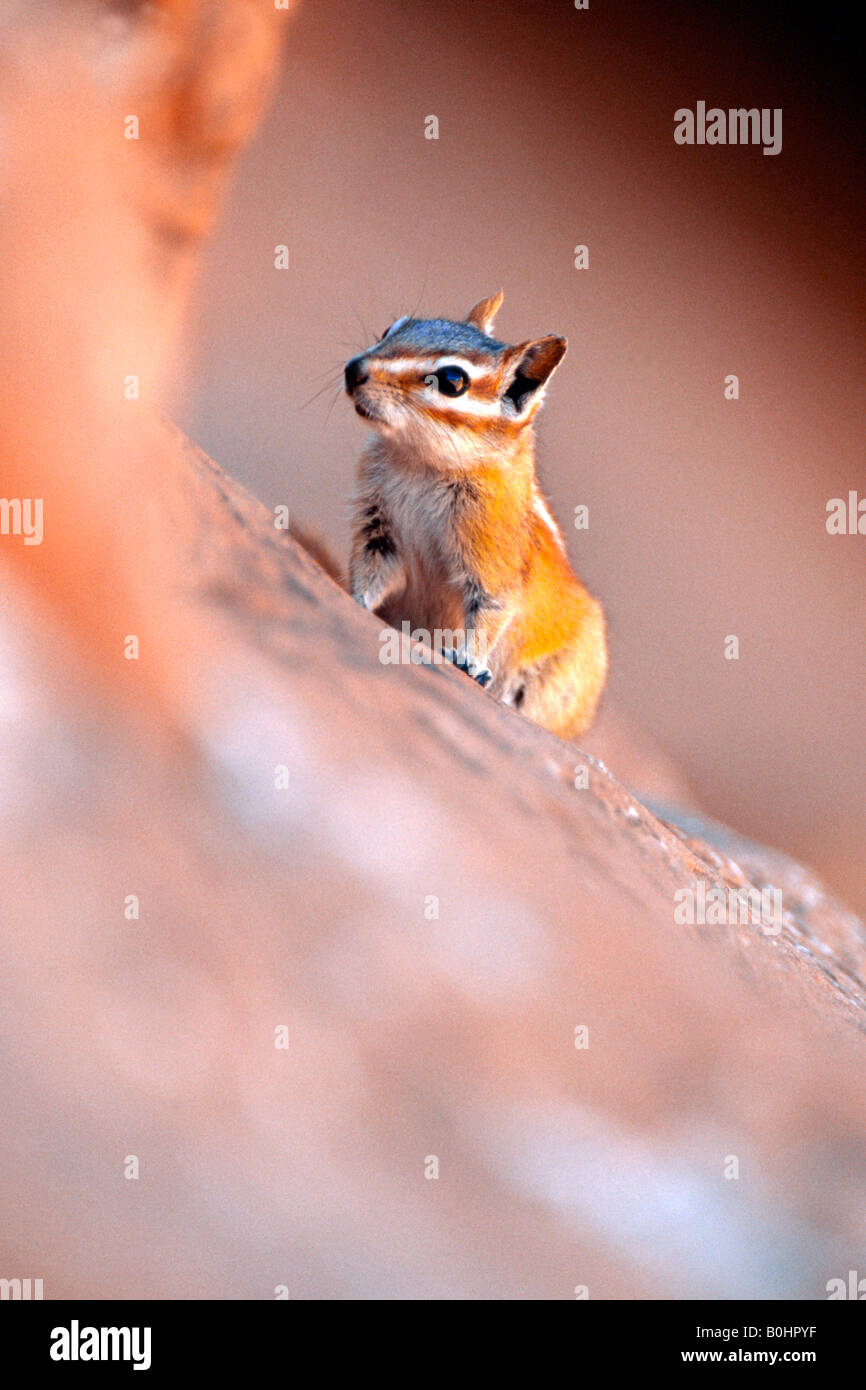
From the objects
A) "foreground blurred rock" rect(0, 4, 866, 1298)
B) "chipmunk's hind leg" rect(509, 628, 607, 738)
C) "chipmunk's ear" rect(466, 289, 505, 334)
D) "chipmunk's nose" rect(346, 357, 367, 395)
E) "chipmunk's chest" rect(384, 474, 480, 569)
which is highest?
"chipmunk's ear" rect(466, 289, 505, 334)

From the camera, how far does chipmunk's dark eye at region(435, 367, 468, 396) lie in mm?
3213

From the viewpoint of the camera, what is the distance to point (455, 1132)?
1.75 metres

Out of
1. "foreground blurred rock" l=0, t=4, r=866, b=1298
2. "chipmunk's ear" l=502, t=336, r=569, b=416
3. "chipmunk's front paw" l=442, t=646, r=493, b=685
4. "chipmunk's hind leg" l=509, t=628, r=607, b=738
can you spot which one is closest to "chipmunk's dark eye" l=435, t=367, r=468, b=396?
"chipmunk's ear" l=502, t=336, r=569, b=416

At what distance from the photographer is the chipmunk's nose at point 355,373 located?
122 inches

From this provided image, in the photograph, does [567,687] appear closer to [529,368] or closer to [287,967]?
[529,368]

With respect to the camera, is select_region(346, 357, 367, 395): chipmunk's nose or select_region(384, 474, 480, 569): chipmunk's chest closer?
select_region(346, 357, 367, 395): chipmunk's nose

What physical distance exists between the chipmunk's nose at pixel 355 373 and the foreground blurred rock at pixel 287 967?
2.68ft

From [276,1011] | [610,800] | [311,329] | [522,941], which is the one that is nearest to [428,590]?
[610,800]

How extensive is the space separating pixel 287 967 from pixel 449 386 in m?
1.88

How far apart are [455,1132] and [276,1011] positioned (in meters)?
0.30

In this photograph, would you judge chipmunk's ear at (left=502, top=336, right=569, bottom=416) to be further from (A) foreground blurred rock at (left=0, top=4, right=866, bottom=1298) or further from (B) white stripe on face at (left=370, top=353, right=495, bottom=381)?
(A) foreground blurred rock at (left=0, top=4, right=866, bottom=1298)

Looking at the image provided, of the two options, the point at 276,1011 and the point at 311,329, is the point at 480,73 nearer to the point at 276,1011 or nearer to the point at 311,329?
the point at 311,329

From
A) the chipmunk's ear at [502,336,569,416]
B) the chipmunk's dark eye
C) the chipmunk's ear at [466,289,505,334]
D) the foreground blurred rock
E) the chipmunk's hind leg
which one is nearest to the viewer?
the foreground blurred rock
